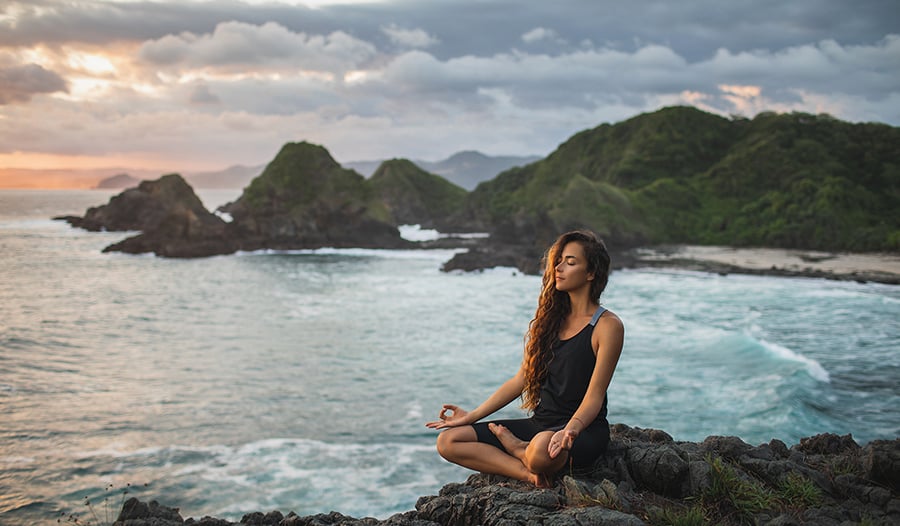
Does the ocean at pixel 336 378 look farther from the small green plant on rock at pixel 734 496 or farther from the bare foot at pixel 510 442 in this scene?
the small green plant on rock at pixel 734 496

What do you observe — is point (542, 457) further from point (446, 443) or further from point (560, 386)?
point (446, 443)

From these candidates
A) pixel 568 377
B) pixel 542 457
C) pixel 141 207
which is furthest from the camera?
pixel 141 207

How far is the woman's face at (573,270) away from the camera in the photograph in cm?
482

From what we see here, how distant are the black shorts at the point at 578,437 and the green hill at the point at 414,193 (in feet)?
266

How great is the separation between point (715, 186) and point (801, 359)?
166 feet

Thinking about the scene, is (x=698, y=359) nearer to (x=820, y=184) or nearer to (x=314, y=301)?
(x=314, y=301)

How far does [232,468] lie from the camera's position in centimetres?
1192

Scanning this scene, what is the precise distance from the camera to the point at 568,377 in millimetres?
4758

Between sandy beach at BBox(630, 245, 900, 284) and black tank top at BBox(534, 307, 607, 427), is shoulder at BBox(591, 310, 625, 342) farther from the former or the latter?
sandy beach at BBox(630, 245, 900, 284)

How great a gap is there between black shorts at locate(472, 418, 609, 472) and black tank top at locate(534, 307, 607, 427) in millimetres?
66

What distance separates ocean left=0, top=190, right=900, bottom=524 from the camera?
11.6 meters


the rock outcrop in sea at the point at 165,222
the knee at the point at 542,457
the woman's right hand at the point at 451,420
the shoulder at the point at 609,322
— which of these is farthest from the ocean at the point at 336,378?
the rock outcrop in sea at the point at 165,222

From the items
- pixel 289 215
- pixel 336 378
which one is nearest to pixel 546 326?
pixel 336 378

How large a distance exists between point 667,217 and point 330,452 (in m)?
51.8
